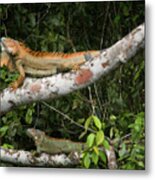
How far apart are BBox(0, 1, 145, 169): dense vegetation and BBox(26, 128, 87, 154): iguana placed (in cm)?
2

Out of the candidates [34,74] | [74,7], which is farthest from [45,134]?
[74,7]

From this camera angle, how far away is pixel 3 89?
2559mm

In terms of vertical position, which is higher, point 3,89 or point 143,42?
point 143,42

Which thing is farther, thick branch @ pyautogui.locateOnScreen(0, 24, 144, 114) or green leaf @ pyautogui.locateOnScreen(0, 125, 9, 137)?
green leaf @ pyautogui.locateOnScreen(0, 125, 9, 137)

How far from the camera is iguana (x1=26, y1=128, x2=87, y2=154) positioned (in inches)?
97.9

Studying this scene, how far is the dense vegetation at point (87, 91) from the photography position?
2.43m

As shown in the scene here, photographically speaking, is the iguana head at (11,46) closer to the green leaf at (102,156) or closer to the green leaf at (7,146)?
the green leaf at (7,146)

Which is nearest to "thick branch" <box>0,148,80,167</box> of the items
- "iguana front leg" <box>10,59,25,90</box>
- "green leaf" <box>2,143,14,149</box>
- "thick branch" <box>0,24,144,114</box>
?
"green leaf" <box>2,143,14,149</box>

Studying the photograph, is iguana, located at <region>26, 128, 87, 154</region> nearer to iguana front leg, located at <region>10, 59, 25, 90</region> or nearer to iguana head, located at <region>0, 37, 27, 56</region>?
iguana front leg, located at <region>10, 59, 25, 90</region>

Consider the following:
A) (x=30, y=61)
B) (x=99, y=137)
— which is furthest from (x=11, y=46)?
(x=99, y=137)

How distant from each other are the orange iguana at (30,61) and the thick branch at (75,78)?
3cm

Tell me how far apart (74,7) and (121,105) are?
0.48 metres

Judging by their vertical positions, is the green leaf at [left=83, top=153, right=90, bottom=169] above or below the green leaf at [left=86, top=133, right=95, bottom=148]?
below

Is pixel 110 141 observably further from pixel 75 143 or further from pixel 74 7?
pixel 74 7
